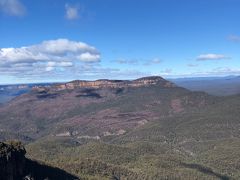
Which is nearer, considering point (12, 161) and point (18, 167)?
point (12, 161)

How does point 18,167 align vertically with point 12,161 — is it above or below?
below

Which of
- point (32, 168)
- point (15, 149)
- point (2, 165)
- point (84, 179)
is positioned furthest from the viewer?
point (84, 179)

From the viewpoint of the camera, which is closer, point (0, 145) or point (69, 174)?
point (0, 145)

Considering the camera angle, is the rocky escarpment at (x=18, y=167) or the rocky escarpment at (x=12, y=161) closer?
Answer: the rocky escarpment at (x=12, y=161)

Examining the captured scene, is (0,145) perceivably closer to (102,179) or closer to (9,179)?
(9,179)

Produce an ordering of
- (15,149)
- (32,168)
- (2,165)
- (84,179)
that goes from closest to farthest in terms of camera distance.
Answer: (2,165)
(15,149)
(32,168)
(84,179)

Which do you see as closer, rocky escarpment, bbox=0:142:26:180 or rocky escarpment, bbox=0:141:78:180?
rocky escarpment, bbox=0:142:26:180

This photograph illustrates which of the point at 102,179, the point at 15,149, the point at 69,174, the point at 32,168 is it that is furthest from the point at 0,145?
the point at 102,179

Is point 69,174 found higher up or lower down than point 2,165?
lower down
